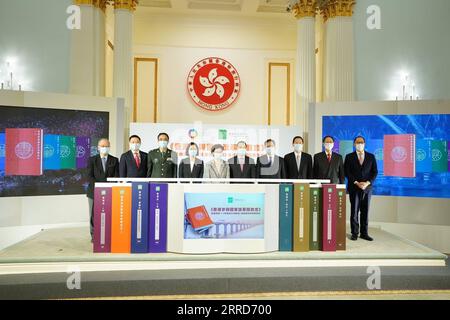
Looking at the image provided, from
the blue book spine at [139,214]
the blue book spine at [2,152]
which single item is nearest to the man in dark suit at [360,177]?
the blue book spine at [139,214]

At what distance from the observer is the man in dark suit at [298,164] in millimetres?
4324

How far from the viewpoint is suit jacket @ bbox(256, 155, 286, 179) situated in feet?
13.3

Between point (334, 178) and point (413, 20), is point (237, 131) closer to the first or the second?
point (334, 178)

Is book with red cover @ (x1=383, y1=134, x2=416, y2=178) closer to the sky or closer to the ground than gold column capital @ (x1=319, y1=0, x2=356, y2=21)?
closer to the ground

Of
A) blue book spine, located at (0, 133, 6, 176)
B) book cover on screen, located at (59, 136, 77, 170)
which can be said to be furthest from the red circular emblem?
blue book spine, located at (0, 133, 6, 176)

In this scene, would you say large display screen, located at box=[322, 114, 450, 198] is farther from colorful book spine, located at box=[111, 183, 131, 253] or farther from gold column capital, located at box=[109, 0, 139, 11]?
gold column capital, located at box=[109, 0, 139, 11]

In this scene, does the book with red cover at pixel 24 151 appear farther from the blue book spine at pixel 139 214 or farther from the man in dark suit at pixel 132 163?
the blue book spine at pixel 139 214

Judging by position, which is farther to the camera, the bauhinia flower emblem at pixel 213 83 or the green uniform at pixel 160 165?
the bauhinia flower emblem at pixel 213 83

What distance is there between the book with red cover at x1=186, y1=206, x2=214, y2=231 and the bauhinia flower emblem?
717cm

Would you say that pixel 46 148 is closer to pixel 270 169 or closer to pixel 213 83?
pixel 270 169

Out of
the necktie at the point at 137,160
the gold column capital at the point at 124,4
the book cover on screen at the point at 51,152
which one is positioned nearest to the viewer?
the necktie at the point at 137,160

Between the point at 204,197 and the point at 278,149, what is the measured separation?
447cm

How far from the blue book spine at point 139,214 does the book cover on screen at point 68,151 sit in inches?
155

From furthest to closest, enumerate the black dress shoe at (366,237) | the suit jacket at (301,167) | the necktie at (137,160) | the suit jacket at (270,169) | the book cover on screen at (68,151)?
the book cover on screen at (68,151) < the suit jacket at (301,167) < the necktie at (137,160) < the suit jacket at (270,169) < the black dress shoe at (366,237)
